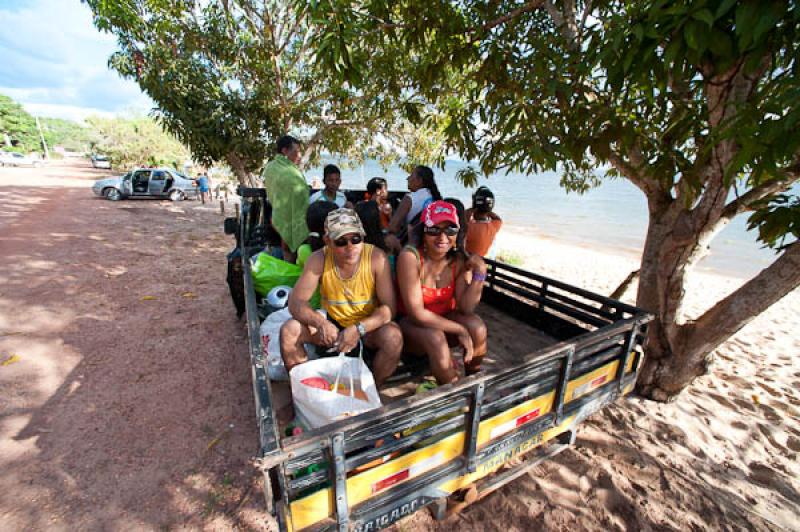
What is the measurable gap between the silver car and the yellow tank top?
55.0ft

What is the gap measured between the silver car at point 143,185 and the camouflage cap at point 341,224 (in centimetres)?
1685

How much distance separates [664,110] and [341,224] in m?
2.33

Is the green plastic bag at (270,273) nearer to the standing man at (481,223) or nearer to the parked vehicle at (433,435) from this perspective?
the parked vehicle at (433,435)

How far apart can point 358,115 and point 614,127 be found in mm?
7347

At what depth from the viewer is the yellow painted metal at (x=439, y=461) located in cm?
139

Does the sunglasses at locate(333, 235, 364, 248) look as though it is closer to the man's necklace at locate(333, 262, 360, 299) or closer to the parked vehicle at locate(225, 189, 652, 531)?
the man's necklace at locate(333, 262, 360, 299)

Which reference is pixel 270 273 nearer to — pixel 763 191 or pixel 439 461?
A: pixel 439 461

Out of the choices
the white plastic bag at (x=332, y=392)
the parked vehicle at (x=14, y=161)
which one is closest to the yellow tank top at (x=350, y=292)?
the white plastic bag at (x=332, y=392)

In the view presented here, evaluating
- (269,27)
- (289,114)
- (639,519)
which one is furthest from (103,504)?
(269,27)

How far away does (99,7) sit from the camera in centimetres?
652

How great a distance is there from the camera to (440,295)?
2652 mm

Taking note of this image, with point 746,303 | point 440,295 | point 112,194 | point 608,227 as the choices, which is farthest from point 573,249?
point 112,194

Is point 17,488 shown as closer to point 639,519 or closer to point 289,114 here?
point 639,519

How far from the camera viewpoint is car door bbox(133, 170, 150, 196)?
49.2 feet
